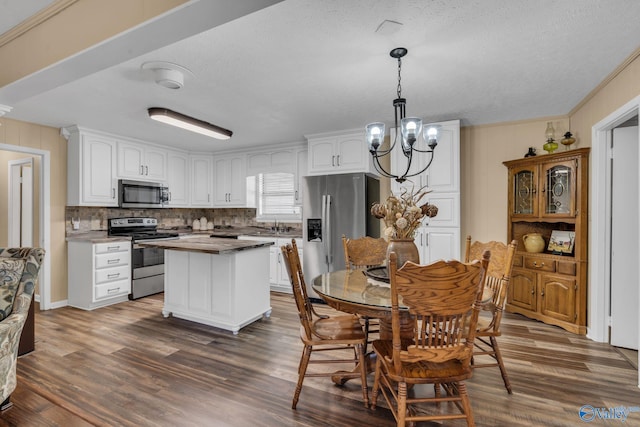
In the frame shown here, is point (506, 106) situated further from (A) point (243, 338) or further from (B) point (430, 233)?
(A) point (243, 338)

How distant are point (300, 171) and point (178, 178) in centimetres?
228

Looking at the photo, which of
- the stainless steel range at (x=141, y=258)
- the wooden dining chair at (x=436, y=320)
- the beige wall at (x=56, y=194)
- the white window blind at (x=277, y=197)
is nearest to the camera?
the wooden dining chair at (x=436, y=320)

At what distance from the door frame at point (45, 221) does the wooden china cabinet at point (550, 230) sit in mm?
5882

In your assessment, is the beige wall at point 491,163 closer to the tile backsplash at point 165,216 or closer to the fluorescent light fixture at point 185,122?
the tile backsplash at point 165,216

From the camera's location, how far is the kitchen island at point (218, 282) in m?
3.25

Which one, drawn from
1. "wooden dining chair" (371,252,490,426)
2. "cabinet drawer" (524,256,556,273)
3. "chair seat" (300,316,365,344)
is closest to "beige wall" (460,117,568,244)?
"cabinet drawer" (524,256,556,273)

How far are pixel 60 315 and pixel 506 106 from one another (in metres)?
5.76

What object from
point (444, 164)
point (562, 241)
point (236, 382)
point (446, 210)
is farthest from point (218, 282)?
point (562, 241)

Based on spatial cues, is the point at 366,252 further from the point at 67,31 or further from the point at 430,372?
the point at 67,31

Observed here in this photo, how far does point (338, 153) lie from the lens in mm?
4520

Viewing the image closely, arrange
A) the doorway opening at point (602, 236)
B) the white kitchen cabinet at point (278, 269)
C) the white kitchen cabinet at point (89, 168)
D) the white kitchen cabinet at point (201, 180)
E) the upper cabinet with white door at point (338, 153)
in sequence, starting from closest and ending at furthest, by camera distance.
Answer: the doorway opening at point (602, 236) → the white kitchen cabinet at point (89, 168) → the upper cabinet with white door at point (338, 153) → the white kitchen cabinet at point (278, 269) → the white kitchen cabinet at point (201, 180)

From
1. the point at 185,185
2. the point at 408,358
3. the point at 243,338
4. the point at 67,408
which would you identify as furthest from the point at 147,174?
the point at 408,358

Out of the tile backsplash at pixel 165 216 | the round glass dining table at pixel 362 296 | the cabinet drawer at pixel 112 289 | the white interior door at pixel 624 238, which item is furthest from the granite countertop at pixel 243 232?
the white interior door at pixel 624 238

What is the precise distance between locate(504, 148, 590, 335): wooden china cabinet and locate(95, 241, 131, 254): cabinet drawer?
514 centimetres
